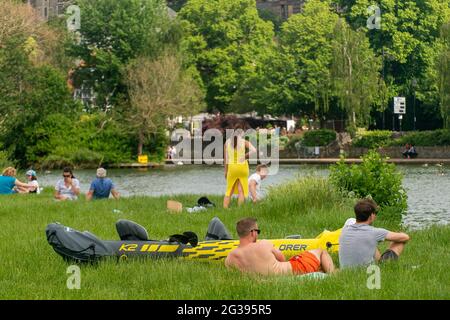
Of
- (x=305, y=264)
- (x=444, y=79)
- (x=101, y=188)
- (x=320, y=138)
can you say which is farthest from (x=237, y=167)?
(x=320, y=138)

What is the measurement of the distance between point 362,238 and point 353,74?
209 ft

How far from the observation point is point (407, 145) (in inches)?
2879

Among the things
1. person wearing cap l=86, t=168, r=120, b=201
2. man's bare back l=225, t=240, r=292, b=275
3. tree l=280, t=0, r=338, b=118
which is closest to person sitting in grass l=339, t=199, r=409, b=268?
man's bare back l=225, t=240, r=292, b=275

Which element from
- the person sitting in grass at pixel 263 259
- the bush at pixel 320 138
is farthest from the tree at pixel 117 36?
the person sitting in grass at pixel 263 259

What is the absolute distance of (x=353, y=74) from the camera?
7488 cm

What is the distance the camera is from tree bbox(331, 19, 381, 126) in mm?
74562

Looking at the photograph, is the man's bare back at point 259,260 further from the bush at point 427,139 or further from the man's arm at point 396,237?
the bush at point 427,139

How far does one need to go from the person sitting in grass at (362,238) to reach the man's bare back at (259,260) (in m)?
0.87

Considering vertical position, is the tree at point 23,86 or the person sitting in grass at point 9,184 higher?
the tree at point 23,86

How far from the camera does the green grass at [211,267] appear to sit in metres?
10.5

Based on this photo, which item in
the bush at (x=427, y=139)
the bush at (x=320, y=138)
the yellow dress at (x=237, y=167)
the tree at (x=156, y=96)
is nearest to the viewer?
the yellow dress at (x=237, y=167)

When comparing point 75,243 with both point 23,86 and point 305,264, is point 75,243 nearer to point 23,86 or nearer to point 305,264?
point 305,264
